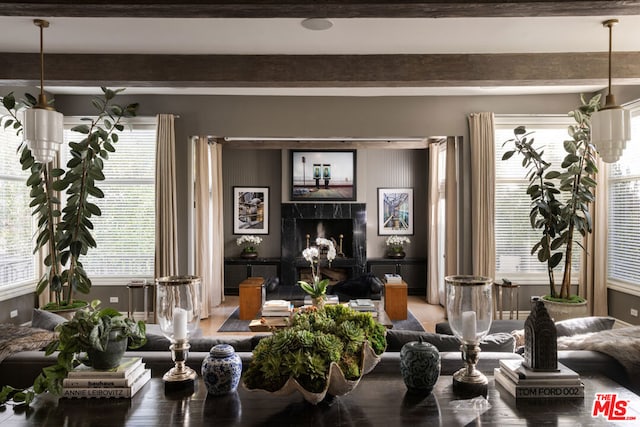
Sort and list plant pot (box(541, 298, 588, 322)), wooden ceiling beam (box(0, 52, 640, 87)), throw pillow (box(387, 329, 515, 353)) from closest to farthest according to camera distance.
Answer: throw pillow (box(387, 329, 515, 353))
wooden ceiling beam (box(0, 52, 640, 87))
plant pot (box(541, 298, 588, 322))

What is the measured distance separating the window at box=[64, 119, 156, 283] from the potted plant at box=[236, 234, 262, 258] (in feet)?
7.86

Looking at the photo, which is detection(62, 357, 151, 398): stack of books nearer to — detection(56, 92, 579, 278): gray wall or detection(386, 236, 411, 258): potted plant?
detection(56, 92, 579, 278): gray wall

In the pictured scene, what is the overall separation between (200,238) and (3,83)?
110 inches

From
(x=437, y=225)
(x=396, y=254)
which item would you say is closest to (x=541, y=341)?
(x=437, y=225)

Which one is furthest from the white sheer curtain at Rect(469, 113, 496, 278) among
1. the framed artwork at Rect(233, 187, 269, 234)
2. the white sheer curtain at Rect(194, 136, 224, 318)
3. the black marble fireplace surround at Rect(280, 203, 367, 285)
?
the framed artwork at Rect(233, 187, 269, 234)

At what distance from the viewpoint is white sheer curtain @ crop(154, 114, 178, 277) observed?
562 cm

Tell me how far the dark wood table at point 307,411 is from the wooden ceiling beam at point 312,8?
1.85 meters

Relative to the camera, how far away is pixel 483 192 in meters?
5.67

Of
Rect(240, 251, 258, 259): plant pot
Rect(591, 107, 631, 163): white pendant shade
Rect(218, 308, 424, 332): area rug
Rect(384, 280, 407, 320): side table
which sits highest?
Rect(591, 107, 631, 163): white pendant shade

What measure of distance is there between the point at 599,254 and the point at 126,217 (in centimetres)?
572

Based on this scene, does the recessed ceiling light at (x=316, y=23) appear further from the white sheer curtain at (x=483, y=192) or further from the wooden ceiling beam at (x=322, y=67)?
the white sheer curtain at (x=483, y=192)

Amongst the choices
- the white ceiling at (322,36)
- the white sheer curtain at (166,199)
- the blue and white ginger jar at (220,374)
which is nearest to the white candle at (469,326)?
the blue and white ginger jar at (220,374)

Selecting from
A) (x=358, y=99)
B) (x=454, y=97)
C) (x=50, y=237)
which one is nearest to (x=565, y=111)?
(x=454, y=97)

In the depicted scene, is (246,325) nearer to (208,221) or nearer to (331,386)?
(208,221)
